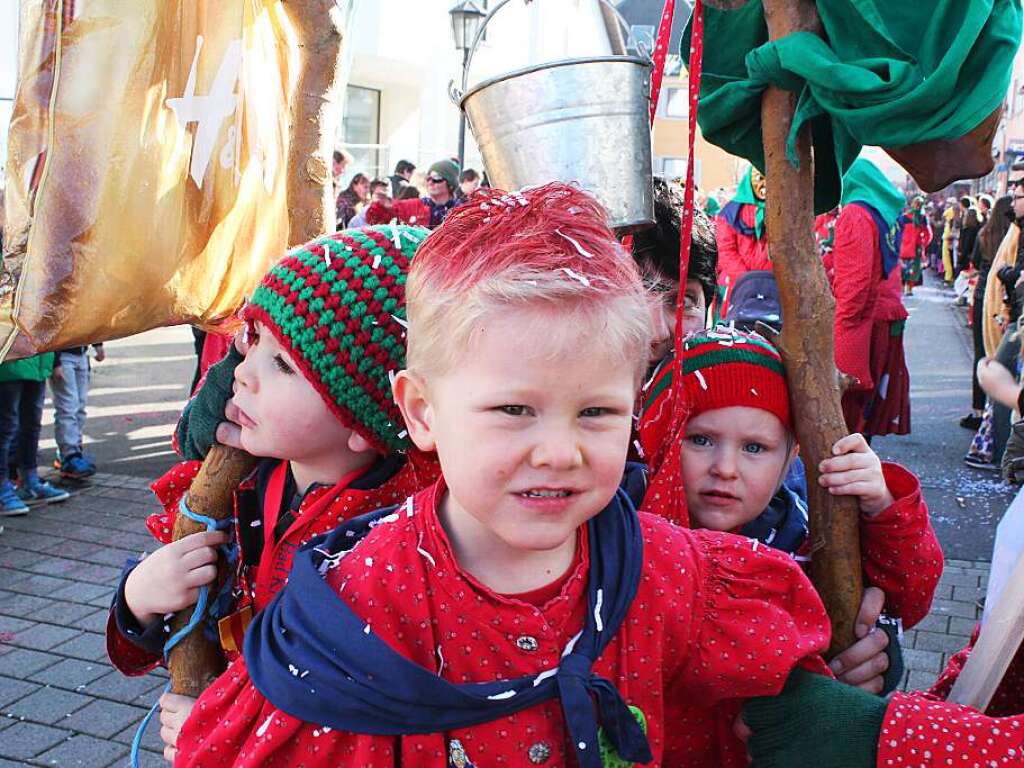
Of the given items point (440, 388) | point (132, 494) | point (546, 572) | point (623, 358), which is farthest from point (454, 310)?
point (132, 494)

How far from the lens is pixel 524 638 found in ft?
4.43

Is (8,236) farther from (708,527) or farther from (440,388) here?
(708,527)

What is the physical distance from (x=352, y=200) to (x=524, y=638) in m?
11.1

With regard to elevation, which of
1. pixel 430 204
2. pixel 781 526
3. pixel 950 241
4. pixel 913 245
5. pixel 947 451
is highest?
pixel 430 204

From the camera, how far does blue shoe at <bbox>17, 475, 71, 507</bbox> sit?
20.9ft

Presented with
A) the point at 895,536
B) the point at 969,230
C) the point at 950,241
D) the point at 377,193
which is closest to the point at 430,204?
the point at 377,193

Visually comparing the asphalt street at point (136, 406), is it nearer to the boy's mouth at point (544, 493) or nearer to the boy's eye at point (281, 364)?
the boy's eye at point (281, 364)

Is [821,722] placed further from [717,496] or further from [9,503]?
[9,503]

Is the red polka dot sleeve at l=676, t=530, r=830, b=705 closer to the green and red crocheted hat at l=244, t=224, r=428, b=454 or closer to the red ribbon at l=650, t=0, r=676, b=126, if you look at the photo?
the green and red crocheted hat at l=244, t=224, r=428, b=454

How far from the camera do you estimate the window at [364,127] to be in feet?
71.7

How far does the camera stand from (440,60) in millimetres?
22516

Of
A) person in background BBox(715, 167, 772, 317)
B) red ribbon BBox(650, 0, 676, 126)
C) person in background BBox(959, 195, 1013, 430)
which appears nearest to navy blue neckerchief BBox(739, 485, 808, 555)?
red ribbon BBox(650, 0, 676, 126)

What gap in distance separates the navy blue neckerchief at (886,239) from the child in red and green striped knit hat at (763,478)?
12.9 ft

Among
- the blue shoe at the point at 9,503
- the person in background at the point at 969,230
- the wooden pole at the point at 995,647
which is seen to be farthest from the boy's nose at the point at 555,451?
the person in background at the point at 969,230
